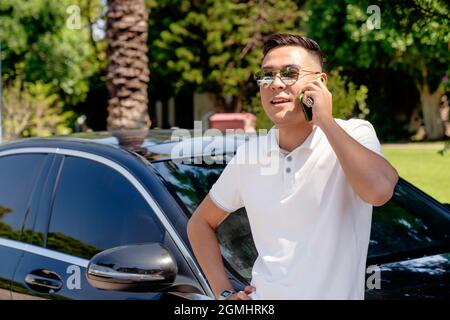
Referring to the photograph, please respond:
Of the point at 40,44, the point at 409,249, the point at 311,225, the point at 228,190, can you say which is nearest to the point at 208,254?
the point at 228,190

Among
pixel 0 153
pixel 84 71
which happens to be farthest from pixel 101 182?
pixel 84 71

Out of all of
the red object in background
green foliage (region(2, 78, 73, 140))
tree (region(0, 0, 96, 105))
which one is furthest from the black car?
tree (region(0, 0, 96, 105))

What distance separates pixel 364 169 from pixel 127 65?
26.9 feet

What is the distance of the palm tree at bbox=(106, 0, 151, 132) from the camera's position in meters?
9.67

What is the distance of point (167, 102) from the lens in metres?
36.9

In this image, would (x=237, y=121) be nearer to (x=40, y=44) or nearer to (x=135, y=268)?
(x=135, y=268)

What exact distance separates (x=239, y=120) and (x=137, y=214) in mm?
11204

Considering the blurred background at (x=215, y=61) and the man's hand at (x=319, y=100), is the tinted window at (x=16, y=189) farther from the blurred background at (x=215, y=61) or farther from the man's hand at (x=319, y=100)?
the blurred background at (x=215, y=61)

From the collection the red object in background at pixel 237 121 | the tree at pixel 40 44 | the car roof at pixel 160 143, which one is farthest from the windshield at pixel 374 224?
the tree at pixel 40 44

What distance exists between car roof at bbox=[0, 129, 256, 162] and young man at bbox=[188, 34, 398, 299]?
116cm

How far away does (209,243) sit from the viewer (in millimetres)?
2422

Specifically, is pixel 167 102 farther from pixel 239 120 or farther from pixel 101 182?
pixel 101 182

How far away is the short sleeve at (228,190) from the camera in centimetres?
228

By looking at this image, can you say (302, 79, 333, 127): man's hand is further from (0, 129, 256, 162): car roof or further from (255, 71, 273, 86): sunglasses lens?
(0, 129, 256, 162): car roof
